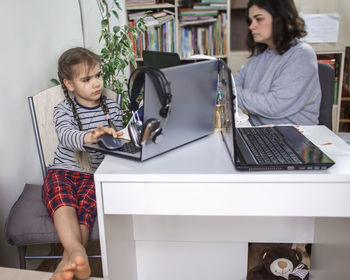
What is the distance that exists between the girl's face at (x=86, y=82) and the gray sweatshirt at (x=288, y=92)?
2.25ft

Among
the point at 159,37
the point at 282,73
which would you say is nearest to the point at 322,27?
the point at 159,37

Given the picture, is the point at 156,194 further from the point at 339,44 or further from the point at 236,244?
the point at 339,44

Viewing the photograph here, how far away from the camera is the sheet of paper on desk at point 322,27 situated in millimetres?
2947

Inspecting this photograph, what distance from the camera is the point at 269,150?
3.40 ft

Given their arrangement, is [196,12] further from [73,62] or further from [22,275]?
[22,275]

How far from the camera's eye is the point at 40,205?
137 centimetres

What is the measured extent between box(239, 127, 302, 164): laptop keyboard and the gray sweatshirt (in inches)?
20.1

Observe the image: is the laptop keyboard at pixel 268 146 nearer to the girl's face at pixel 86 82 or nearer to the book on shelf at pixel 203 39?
the girl's face at pixel 86 82

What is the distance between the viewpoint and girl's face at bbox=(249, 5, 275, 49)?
6.05 ft

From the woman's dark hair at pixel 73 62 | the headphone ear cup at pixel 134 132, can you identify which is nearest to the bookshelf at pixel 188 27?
→ the woman's dark hair at pixel 73 62

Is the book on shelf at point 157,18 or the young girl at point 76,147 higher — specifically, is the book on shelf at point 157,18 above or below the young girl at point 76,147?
above

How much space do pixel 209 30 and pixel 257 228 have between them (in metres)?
2.10

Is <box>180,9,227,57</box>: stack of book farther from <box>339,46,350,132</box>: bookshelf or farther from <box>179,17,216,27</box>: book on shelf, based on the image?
<box>339,46,350,132</box>: bookshelf

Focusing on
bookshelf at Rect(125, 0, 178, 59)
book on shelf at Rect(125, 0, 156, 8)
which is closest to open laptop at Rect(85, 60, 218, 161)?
bookshelf at Rect(125, 0, 178, 59)
